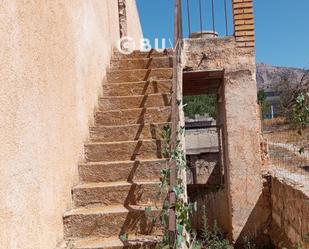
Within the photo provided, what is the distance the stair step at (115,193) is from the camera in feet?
11.2

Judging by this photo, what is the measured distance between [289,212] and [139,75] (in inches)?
104

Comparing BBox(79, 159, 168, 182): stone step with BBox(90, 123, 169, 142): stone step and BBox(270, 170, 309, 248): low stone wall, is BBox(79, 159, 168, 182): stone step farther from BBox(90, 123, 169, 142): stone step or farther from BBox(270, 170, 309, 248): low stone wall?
BBox(270, 170, 309, 248): low stone wall

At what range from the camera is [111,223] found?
3.15 meters

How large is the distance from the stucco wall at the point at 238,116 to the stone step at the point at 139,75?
90cm

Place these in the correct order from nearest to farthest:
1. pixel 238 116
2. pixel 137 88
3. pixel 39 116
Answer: pixel 39 116 < pixel 137 88 < pixel 238 116

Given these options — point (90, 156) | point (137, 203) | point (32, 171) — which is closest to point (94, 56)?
point (90, 156)

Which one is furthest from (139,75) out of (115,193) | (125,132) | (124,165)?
(115,193)

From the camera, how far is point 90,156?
3.99m

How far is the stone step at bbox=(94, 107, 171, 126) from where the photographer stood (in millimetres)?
4461

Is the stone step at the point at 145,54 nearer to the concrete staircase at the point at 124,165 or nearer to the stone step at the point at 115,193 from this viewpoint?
the concrete staircase at the point at 124,165

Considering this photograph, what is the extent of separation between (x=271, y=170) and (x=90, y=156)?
337 cm

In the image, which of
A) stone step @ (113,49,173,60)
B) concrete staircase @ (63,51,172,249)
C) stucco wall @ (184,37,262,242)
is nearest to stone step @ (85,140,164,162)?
concrete staircase @ (63,51,172,249)

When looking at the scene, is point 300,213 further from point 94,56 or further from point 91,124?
point 94,56

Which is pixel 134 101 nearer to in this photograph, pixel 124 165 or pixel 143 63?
pixel 143 63
